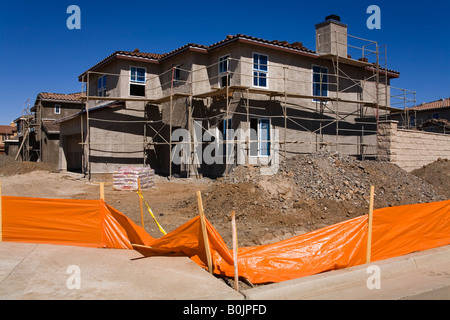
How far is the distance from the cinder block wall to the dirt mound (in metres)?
0.59

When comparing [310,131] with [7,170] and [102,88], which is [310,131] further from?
[7,170]

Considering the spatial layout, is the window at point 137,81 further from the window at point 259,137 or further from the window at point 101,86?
the window at point 259,137

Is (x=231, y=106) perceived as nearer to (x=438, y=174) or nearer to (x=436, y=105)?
(x=438, y=174)

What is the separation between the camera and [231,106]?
59.3ft

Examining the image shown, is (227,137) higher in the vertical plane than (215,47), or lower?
lower

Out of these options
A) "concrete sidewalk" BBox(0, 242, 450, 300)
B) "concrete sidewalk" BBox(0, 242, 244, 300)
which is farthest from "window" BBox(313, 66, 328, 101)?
"concrete sidewalk" BBox(0, 242, 244, 300)

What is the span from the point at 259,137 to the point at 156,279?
1368 centimetres

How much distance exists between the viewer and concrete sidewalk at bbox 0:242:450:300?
15.5ft

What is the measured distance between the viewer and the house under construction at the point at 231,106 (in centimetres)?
1811

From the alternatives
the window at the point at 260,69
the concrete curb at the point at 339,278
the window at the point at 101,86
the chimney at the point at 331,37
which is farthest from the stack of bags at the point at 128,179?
the concrete curb at the point at 339,278

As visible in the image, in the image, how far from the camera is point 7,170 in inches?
968

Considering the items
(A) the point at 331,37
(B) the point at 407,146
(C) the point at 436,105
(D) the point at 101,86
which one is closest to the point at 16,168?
(D) the point at 101,86

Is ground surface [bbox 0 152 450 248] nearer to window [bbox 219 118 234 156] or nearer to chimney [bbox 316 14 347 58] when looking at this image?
window [bbox 219 118 234 156]

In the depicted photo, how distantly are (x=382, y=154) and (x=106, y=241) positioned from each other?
54.4ft
